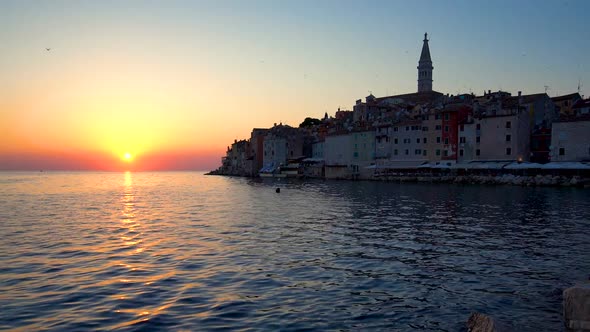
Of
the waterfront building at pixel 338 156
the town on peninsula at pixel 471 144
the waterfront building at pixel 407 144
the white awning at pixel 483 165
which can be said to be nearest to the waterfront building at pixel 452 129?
the town on peninsula at pixel 471 144

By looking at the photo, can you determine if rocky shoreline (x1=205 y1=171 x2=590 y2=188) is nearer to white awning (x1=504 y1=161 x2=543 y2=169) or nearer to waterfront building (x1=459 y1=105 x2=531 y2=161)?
white awning (x1=504 y1=161 x2=543 y2=169)

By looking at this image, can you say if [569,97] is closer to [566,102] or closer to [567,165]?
[566,102]

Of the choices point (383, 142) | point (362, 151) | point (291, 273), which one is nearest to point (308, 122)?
point (362, 151)

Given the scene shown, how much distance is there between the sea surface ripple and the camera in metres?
10.6

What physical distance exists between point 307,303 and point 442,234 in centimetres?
1410

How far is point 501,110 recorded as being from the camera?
7462 cm

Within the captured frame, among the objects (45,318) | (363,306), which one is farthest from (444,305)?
(45,318)

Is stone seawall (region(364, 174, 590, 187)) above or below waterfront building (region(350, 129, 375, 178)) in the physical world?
below

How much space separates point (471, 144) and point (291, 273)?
232 ft

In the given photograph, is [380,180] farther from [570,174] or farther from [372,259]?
[372,259]

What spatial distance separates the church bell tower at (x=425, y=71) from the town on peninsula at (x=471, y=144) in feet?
116

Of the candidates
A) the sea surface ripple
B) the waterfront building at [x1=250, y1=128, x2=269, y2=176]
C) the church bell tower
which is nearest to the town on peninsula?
the waterfront building at [x1=250, y1=128, x2=269, y2=176]

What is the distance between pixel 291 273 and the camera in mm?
14953

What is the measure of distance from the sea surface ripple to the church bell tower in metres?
127
